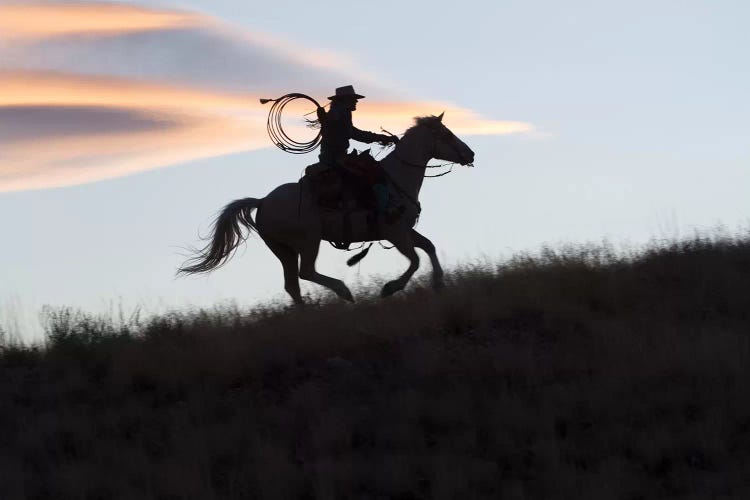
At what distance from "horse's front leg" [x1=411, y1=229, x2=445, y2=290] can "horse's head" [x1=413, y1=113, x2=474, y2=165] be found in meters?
1.27

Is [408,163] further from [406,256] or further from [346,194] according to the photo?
[406,256]

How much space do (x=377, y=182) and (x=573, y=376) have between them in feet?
16.0

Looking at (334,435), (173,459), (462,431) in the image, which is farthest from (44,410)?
(462,431)

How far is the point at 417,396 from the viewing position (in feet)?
41.4

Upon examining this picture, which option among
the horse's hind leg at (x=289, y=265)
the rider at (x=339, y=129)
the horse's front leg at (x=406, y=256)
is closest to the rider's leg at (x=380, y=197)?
the rider at (x=339, y=129)

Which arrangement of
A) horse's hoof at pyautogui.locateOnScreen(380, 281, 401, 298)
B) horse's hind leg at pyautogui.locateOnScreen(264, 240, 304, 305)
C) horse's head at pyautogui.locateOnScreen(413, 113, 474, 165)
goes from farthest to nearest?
horse's head at pyautogui.locateOnScreen(413, 113, 474, 165) < horse's hind leg at pyautogui.locateOnScreen(264, 240, 304, 305) < horse's hoof at pyautogui.locateOnScreen(380, 281, 401, 298)

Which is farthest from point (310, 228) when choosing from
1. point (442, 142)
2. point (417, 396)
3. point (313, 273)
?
point (417, 396)

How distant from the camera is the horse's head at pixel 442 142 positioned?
17.8 metres

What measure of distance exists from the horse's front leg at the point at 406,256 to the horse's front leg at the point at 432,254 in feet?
0.33

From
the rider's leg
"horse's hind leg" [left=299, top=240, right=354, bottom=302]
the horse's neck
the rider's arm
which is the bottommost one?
"horse's hind leg" [left=299, top=240, right=354, bottom=302]

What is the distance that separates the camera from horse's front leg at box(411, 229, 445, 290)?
16.6m

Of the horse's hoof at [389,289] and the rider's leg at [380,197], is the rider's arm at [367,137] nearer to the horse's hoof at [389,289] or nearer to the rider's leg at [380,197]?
the rider's leg at [380,197]

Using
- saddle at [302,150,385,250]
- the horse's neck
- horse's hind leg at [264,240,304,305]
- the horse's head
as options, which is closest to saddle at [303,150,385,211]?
saddle at [302,150,385,250]

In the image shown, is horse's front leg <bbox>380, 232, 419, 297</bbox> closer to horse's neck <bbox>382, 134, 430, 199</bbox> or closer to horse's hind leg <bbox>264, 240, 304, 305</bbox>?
horse's neck <bbox>382, 134, 430, 199</bbox>
